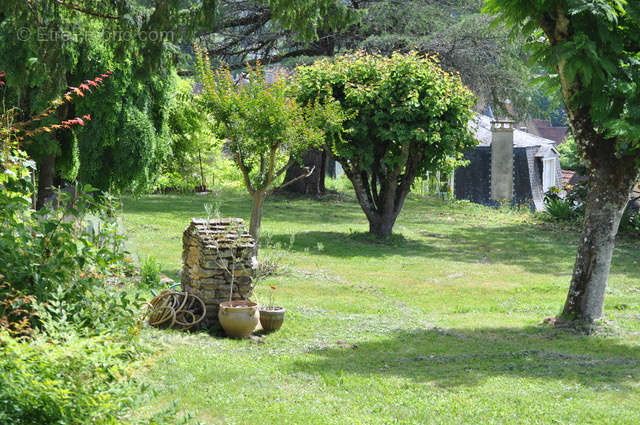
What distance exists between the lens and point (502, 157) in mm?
31766

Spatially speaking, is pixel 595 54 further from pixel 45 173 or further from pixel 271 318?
pixel 45 173

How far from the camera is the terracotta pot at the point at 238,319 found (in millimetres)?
9273

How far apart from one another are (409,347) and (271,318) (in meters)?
1.76

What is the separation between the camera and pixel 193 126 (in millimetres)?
25766

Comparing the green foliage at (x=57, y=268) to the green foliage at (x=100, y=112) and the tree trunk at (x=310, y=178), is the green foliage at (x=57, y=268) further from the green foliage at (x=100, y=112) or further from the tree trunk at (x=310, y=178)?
the tree trunk at (x=310, y=178)

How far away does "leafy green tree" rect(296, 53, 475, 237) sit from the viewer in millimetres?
17438

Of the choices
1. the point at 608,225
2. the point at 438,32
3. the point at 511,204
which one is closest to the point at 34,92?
the point at 608,225

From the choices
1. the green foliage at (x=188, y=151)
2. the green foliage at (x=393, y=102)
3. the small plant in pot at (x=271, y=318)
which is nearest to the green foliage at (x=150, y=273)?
the small plant in pot at (x=271, y=318)

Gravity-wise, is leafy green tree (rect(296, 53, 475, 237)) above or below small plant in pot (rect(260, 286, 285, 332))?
above

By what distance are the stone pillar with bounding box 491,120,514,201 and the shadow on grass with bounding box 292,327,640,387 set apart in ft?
72.1

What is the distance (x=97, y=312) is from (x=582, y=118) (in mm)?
6701

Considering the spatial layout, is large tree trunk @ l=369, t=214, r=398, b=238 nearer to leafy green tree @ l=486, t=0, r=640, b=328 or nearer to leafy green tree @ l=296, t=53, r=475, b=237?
leafy green tree @ l=296, t=53, r=475, b=237

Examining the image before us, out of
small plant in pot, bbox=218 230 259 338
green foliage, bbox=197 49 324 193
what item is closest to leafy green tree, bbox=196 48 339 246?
green foliage, bbox=197 49 324 193

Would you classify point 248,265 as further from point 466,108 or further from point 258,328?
point 466,108
